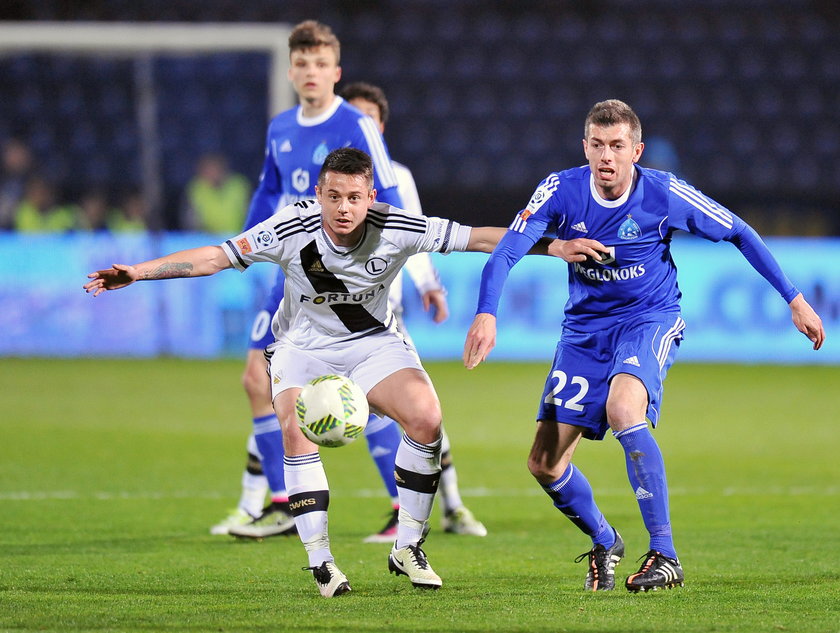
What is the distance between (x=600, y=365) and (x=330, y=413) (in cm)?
113

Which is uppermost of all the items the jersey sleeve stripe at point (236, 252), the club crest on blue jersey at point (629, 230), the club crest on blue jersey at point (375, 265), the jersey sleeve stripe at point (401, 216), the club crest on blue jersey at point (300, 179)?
the club crest on blue jersey at point (300, 179)

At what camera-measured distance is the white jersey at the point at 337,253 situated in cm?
523

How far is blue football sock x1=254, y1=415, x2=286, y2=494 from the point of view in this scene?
6.62 metres

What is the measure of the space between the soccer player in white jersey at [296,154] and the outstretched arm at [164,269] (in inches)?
50.3

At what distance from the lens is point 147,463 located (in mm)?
9055

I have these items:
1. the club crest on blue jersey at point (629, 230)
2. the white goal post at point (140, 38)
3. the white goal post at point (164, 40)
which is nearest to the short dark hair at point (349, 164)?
the club crest on blue jersey at point (629, 230)

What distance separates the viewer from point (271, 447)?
21.8 feet

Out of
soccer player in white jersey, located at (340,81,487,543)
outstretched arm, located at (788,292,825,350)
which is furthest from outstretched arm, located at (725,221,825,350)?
soccer player in white jersey, located at (340,81,487,543)

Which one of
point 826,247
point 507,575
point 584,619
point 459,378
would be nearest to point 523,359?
point 459,378

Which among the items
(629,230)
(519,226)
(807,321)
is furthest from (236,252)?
(807,321)

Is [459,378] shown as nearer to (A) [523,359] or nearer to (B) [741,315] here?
(A) [523,359]

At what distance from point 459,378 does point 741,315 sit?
361 centimetres

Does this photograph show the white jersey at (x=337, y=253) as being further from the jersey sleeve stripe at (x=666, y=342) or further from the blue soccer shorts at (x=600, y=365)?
the jersey sleeve stripe at (x=666, y=342)

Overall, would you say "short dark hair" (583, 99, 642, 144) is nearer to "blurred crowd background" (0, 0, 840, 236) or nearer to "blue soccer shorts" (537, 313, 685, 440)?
"blue soccer shorts" (537, 313, 685, 440)
